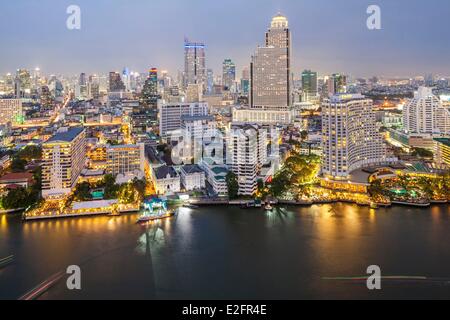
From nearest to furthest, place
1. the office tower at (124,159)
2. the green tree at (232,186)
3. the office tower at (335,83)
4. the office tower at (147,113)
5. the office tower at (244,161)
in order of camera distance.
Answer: the green tree at (232,186)
the office tower at (244,161)
the office tower at (124,159)
the office tower at (147,113)
the office tower at (335,83)

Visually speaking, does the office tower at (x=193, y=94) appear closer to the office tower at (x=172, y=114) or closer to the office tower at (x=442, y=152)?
the office tower at (x=172, y=114)

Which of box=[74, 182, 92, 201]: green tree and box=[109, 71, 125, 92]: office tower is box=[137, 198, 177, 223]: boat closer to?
box=[74, 182, 92, 201]: green tree

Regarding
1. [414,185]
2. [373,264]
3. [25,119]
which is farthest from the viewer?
[25,119]

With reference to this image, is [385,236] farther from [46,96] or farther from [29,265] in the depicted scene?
[46,96]

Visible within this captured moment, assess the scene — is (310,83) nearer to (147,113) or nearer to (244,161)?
(147,113)

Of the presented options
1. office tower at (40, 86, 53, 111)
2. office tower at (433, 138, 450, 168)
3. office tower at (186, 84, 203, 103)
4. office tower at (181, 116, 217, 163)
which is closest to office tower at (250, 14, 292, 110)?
office tower at (186, 84, 203, 103)

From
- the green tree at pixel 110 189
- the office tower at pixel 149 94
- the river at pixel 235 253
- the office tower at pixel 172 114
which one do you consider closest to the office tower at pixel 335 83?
the office tower at pixel 149 94
